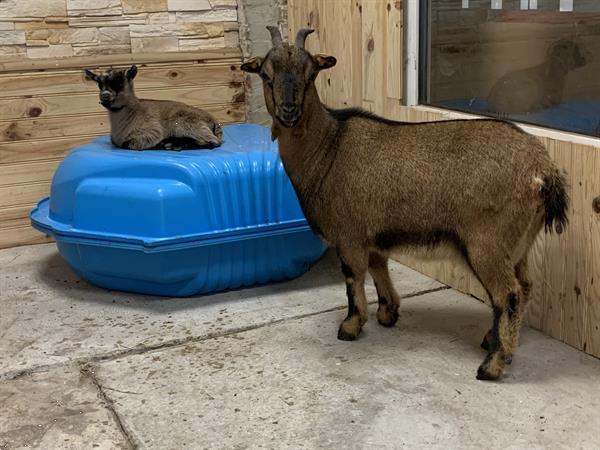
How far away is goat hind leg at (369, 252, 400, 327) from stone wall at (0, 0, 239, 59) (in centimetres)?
218

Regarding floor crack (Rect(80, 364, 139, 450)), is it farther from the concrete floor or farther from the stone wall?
the stone wall

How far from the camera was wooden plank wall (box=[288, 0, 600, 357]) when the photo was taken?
286 cm

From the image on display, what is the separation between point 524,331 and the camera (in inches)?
124

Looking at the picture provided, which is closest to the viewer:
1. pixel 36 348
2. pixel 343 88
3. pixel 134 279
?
pixel 36 348

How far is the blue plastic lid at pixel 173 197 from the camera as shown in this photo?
3.40 metres

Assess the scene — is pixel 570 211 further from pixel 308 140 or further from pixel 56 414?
pixel 56 414

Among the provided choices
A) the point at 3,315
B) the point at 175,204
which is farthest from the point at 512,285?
the point at 3,315

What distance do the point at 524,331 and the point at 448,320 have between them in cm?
33

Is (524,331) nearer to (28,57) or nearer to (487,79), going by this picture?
(487,79)

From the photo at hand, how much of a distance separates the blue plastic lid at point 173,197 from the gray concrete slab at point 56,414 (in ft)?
2.54

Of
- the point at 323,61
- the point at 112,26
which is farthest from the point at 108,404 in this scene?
the point at 112,26

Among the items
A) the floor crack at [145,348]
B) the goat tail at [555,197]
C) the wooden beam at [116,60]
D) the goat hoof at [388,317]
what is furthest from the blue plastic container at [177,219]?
the goat tail at [555,197]

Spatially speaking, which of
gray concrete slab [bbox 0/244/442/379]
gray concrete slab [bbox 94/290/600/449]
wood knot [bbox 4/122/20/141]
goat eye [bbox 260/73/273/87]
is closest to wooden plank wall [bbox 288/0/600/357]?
gray concrete slab [bbox 94/290/600/449]

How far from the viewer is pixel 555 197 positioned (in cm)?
260
